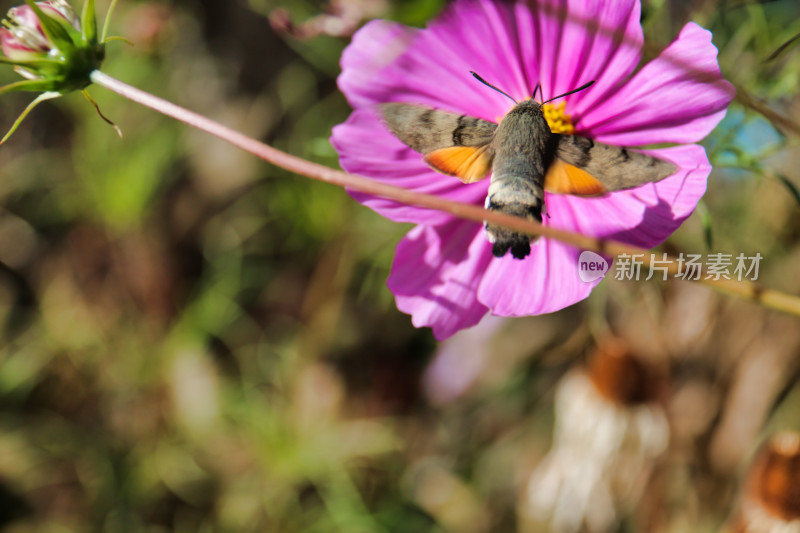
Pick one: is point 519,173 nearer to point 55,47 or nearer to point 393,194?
point 393,194

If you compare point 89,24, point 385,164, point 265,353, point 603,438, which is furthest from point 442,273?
point 265,353

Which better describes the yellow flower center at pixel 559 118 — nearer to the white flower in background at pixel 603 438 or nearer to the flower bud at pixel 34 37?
the flower bud at pixel 34 37

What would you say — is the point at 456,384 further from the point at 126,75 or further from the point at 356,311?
the point at 126,75

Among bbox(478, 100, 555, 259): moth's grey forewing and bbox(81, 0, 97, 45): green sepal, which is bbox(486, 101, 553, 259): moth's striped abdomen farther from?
bbox(81, 0, 97, 45): green sepal

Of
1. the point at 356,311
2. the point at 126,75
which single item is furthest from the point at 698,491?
the point at 126,75

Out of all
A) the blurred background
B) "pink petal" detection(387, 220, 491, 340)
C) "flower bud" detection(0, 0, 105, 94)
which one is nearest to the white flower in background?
the blurred background

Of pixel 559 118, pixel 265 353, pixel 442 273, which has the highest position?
pixel 559 118
